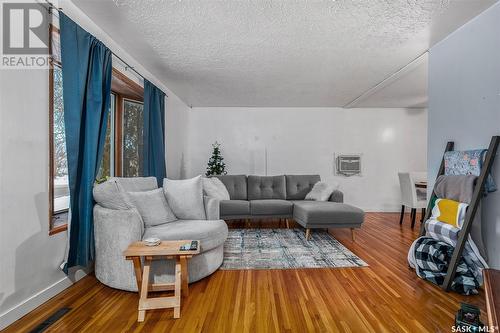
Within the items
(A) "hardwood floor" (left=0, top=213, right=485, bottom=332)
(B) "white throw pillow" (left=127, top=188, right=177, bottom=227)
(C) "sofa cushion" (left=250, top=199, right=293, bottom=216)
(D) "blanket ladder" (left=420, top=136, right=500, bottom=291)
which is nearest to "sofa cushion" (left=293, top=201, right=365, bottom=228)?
(C) "sofa cushion" (left=250, top=199, right=293, bottom=216)

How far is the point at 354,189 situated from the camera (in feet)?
18.5

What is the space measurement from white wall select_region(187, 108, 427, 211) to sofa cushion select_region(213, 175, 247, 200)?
0.94m

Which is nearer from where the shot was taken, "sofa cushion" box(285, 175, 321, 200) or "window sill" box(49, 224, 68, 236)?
"window sill" box(49, 224, 68, 236)

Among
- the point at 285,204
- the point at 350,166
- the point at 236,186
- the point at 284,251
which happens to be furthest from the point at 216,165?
the point at 350,166

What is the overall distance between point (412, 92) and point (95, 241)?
5.31 m

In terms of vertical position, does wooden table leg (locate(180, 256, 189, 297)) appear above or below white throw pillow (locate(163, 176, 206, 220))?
below

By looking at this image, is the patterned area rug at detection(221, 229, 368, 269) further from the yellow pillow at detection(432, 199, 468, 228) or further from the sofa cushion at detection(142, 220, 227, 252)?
the yellow pillow at detection(432, 199, 468, 228)

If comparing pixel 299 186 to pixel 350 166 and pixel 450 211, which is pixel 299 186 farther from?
pixel 450 211

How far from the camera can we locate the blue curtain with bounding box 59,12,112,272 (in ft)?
6.39

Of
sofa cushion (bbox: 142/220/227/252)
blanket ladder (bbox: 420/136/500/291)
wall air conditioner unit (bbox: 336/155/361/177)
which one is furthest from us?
wall air conditioner unit (bbox: 336/155/361/177)

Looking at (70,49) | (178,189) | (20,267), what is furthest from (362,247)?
(70,49)

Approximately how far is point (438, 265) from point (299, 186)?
2.69m

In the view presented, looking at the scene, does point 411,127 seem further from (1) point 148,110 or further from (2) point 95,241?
(2) point 95,241

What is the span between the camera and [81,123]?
2105 mm
